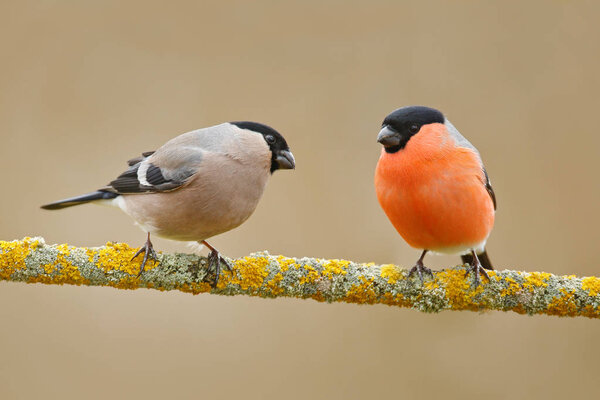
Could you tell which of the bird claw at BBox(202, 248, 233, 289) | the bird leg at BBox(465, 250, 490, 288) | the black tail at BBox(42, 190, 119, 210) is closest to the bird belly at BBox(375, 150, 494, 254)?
the bird leg at BBox(465, 250, 490, 288)

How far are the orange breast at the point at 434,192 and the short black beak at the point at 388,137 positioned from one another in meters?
0.05

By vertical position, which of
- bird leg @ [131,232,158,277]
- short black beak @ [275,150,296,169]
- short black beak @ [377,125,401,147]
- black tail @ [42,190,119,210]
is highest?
short black beak @ [377,125,401,147]

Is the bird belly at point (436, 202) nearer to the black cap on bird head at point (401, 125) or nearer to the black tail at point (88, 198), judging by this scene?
the black cap on bird head at point (401, 125)

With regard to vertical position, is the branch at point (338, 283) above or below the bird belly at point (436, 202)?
below

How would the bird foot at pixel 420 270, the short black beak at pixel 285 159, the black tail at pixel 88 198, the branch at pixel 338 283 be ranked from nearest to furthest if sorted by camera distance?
the branch at pixel 338 283, the bird foot at pixel 420 270, the short black beak at pixel 285 159, the black tail at pixel 88 198

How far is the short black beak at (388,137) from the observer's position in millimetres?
1826

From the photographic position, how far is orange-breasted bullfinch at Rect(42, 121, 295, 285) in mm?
1897

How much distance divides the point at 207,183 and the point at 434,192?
75 centimetres

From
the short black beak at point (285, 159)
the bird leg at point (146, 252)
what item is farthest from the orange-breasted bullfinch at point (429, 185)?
the bird leg at point (146, 252)

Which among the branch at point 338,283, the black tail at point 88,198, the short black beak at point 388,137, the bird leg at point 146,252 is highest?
the short black beak at point 388,137

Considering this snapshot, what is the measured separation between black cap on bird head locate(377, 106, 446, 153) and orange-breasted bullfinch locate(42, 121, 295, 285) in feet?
1.10

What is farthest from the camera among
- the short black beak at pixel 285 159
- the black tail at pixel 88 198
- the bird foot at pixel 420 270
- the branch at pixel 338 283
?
the black tail at pixel 88 198

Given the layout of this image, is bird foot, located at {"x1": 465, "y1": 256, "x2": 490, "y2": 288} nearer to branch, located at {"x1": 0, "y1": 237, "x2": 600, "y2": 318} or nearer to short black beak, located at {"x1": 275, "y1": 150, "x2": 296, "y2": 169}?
branch, located at {"x1": 0, "y1": 237, "x2": 600, "y2": 318}

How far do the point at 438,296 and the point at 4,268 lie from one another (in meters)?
1.31
